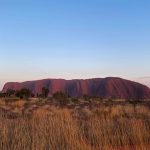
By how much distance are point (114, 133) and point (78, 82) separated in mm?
115296

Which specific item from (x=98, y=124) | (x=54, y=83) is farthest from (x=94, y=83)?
(x=98, y=124)

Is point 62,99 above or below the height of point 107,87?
below

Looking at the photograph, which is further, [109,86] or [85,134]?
[109,86]

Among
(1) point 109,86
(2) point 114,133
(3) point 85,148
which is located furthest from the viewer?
(1) point 109,86

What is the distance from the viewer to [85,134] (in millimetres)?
8672

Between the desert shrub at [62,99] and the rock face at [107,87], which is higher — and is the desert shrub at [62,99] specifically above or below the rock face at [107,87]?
below

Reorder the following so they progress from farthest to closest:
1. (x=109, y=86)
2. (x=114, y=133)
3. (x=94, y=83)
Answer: (x=94, y=83), (x=109, y=86), (x=114, y=133)

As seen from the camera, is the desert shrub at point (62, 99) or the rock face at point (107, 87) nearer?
the desert shrub at point (62, 99)

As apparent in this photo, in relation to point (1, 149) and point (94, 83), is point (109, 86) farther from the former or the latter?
point (1, 149)

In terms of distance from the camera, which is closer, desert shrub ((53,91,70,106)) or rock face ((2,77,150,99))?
desert shrub ((53,91,70,106))

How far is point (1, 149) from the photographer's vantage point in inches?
256

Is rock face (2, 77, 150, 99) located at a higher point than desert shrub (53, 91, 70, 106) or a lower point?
higher

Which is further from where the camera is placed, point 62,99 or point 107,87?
point 107,87

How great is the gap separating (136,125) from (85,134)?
1283 mm
